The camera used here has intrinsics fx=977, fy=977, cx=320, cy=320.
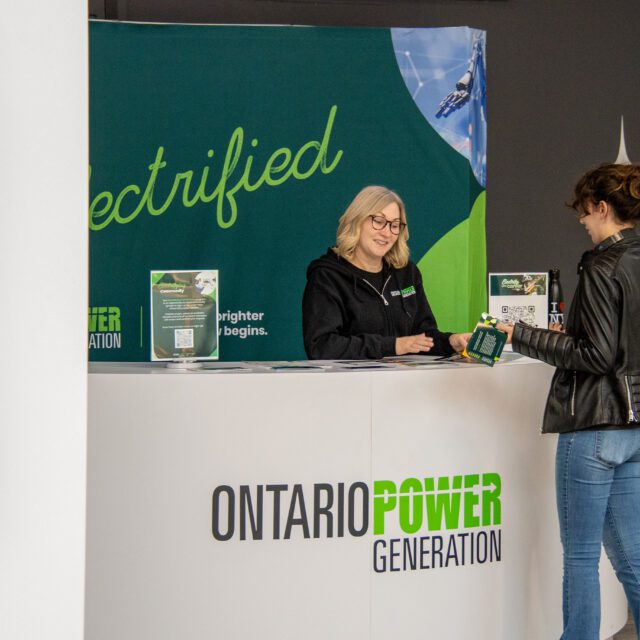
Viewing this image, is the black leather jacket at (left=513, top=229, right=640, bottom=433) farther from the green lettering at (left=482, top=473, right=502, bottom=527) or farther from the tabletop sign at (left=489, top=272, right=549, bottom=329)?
the tabletop sign at (left=489, top=272, right=549, bottom=329)

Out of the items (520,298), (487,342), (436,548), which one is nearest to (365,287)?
(520,298)

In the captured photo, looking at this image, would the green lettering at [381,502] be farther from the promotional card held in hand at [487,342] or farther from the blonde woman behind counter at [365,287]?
Result: the blonde woman behind counter at [365,287]

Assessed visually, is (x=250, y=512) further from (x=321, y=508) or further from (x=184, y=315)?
(x=184, y=315)

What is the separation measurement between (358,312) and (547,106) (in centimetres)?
248

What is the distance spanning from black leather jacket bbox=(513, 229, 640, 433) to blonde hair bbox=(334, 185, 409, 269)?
104 centimetres

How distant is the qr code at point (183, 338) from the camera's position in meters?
2.50

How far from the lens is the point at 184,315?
2469 mm

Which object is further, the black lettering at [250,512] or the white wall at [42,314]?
the black lettering at [250,512]

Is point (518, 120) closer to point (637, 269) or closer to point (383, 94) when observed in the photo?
point (383, 94)

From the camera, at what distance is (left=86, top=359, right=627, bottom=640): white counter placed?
242 centimetres

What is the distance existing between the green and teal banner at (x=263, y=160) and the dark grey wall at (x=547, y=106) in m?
0.55

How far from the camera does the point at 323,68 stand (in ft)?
15.1

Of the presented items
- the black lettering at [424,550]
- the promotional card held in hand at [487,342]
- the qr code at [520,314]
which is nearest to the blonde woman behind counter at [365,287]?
the qr code at [520,314]

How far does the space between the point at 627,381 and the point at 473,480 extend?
512 mm
